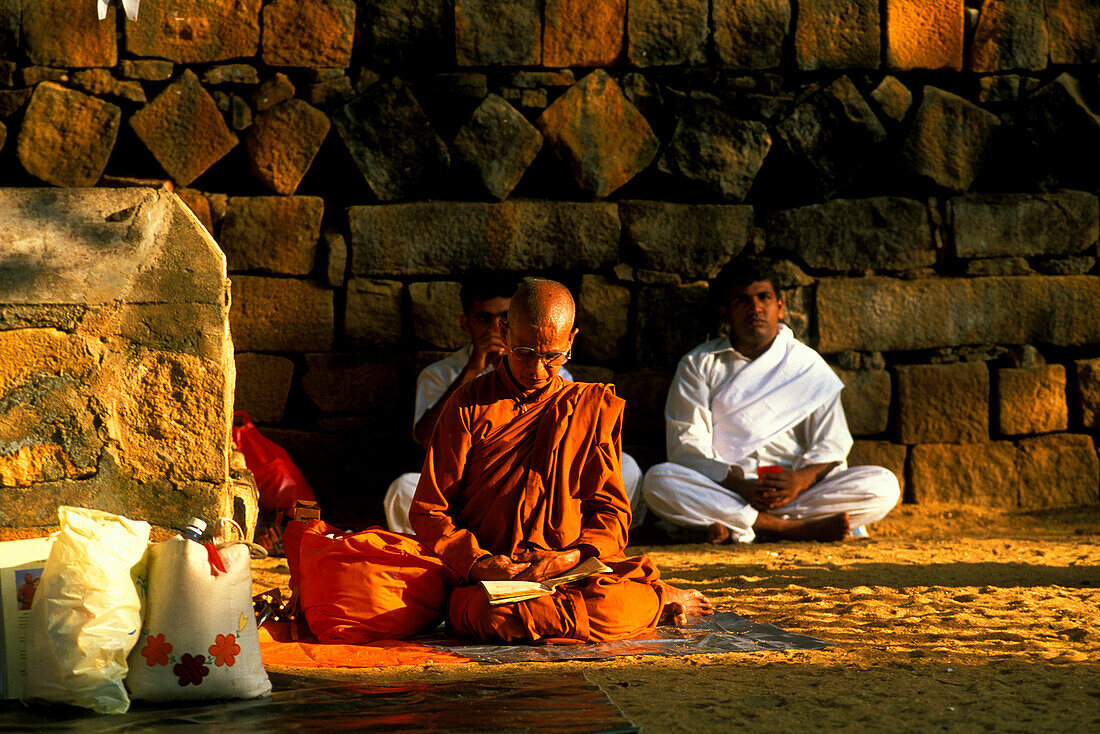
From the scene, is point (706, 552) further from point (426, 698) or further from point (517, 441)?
point (426, 698)

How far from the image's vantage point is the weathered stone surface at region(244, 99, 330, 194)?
6.00 m

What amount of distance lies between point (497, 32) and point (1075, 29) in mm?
3370

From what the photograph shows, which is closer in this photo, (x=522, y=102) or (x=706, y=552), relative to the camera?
(x=706, y=552)

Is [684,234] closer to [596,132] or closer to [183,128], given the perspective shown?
[596,132]

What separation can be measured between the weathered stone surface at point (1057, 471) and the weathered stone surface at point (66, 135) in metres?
5.38

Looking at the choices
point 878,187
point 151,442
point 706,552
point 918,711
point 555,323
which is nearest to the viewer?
point 918,711

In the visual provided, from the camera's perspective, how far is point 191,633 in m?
2.85

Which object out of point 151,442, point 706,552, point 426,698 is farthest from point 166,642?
point 706,552

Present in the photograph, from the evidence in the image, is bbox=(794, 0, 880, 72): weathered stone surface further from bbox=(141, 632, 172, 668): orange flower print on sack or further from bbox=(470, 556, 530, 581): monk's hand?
bbox=(141, 632, 172, 668): orange flower print on sack

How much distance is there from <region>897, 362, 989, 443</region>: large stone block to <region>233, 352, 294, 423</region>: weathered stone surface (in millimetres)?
3467

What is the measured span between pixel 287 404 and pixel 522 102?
211 centimetres

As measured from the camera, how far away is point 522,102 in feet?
20.2

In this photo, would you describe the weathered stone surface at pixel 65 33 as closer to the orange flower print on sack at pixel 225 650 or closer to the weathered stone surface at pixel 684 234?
the weathered stone surface at pixel 684 234

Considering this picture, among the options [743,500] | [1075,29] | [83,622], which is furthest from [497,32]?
[83,622]
